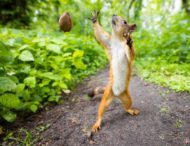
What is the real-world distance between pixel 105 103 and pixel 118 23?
79 centimetres

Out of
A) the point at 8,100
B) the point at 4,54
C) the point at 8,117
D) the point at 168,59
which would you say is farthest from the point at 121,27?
the point at 168,59

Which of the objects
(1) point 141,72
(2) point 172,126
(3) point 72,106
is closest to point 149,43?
(1) point 141,72

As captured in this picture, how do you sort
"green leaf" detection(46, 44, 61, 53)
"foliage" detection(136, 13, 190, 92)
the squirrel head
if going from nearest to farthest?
1. the squirrel head
2. "green leaf" detection(46, 44, 61, 53)
3. "foliage" detection(136, 13, 190, 92)

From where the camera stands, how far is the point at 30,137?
289 cm

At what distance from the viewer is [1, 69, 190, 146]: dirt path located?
8.40 ft

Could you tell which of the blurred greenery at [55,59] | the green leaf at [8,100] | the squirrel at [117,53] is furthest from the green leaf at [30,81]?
the squirrel at [117,53]

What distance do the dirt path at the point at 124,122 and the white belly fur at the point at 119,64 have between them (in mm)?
413

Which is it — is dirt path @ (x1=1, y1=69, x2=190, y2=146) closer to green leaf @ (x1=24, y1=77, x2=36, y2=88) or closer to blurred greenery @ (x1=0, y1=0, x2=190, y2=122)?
blurred greenery @ (x1=0, y1=0, x2=190, y2=122)

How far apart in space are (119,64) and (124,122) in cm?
61

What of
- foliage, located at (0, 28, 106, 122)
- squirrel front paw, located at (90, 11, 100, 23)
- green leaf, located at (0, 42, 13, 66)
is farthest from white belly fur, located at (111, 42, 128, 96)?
green leaf, located at (0, 42, 13, 66)

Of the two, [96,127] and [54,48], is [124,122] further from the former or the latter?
[54,48]

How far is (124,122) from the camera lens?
281 cm

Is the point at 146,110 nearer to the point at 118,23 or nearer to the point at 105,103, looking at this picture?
the point at 105,103

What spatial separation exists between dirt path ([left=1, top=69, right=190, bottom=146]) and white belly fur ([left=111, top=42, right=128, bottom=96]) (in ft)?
1.35
